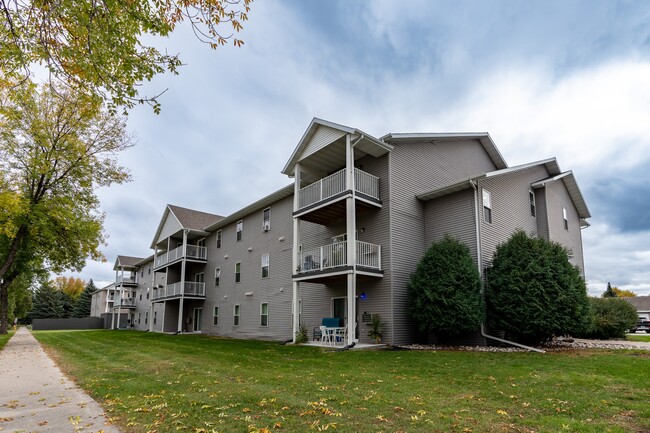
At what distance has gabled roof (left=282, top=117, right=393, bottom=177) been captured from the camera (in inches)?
611

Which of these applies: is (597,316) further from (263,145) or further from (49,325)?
(49,325)

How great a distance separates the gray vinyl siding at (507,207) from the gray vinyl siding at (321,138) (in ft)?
19.3

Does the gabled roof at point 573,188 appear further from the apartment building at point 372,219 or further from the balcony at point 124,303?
the balcony at point 124,303

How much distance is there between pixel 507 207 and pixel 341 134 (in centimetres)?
774

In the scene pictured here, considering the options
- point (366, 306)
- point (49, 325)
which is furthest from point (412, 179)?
point (49, 325)

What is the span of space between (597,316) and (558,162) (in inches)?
296

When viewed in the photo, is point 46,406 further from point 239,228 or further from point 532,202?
point 239,228

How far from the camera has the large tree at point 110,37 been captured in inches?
247

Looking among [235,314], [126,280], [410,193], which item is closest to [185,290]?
[235,314]

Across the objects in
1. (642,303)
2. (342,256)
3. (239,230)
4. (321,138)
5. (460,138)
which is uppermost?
(460,138)

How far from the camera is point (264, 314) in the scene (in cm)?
2236

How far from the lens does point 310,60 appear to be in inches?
465

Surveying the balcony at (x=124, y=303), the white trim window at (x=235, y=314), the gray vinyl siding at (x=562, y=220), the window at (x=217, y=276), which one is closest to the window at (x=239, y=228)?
the window at (x=217, y=276)

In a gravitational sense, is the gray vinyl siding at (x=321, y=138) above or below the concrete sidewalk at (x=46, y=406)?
above
